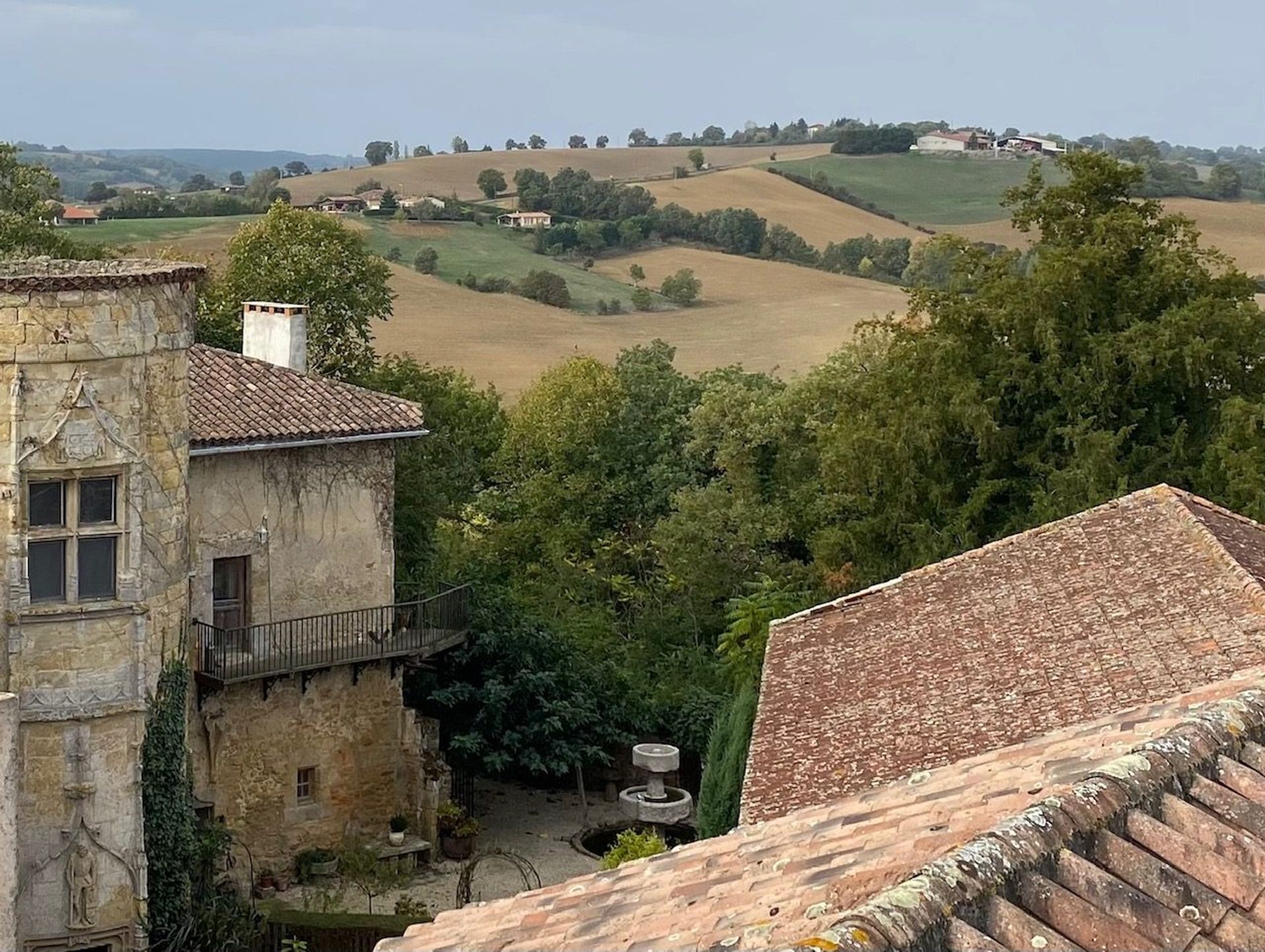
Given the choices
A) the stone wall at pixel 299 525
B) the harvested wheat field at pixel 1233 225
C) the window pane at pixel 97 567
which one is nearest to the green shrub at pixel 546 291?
the harvested wheat field at pixel 1233 225

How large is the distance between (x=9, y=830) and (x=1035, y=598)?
10.4 m

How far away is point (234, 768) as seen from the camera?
2441cm

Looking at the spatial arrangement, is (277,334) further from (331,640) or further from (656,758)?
(656,758)

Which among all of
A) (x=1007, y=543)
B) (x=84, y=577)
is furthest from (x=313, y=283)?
(x=1007, y=543)

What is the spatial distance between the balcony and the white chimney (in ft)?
13.0

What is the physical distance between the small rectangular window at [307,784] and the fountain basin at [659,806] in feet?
15.2

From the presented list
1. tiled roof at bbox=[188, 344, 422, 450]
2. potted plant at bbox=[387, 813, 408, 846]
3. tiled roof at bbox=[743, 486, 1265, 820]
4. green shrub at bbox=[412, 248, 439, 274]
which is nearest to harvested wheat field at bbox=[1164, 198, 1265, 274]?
green shrub at bbox=[412, 248, 439, 274]

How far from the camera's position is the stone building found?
19156 mm

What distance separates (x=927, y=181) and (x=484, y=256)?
109 feet

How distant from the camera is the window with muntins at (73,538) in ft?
63.6

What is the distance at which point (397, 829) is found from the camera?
25969 mm

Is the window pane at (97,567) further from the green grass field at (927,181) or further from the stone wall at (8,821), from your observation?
the green grass field at (927,181)

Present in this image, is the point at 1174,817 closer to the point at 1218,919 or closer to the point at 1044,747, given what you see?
the point at 1218,919

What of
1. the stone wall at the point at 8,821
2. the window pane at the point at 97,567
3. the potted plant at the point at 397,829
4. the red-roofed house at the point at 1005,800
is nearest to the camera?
the red-roofed house at the point at 1005,800
